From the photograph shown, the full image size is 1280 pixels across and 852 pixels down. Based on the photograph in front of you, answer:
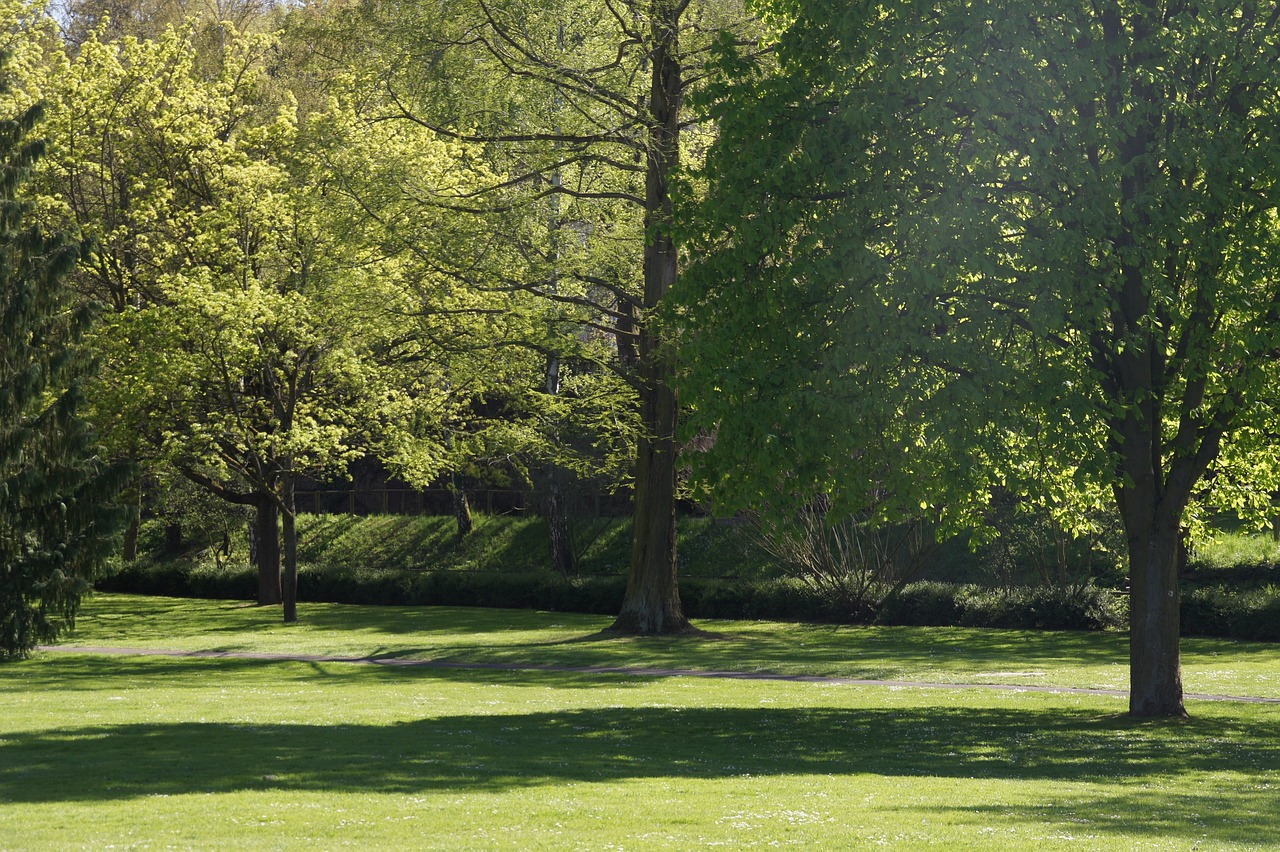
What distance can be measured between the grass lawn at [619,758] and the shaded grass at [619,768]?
0.05 metres

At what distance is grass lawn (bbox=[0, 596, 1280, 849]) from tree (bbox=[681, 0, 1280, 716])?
10.5ft

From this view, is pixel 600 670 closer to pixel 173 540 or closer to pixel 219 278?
pixel 219 278

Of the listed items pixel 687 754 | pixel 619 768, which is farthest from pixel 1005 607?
pixel 619 768

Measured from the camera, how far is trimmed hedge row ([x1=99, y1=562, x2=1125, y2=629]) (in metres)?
34.7

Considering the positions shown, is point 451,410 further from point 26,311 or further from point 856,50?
point 856,50

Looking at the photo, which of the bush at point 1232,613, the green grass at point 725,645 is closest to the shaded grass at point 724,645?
the green grass at point 725,645

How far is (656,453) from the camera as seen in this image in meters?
32.2

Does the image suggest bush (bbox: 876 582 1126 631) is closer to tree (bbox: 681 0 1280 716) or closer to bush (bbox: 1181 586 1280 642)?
bush (bbox: 1181 586 1280 642)

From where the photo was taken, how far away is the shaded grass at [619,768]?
33.1 ft

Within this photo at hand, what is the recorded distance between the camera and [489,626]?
36.8 meters

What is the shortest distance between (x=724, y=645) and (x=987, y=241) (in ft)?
56.7

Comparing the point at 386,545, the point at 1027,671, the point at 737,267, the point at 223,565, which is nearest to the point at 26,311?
the point at 737,267

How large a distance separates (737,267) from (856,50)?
2938mm

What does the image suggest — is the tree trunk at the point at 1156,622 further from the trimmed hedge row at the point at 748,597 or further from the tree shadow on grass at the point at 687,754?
the trimmed hedge row at the point at 748,597
